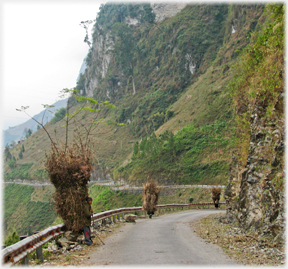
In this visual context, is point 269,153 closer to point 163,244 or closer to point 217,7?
point 163,244

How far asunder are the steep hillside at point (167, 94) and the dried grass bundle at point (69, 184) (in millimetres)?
33228

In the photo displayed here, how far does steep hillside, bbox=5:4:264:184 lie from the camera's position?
197ft

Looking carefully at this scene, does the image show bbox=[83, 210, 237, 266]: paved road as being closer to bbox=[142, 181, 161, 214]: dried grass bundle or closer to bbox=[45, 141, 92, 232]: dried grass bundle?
bbox=[45, 141, 92, 232]: dried grass bundle

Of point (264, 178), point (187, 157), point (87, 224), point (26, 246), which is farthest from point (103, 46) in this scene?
point (26, 246)

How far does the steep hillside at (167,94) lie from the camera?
6019 centimetres

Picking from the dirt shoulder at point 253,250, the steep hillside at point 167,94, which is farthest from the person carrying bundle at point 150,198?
the steep hillside at point 167,94

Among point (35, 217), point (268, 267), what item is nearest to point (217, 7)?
point (35, 217)

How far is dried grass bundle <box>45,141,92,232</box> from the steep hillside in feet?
109

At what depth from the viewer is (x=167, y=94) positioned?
96062 millimetres

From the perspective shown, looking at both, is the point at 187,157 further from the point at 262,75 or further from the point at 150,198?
the point at 262,75

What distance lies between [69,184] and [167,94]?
87897 mm

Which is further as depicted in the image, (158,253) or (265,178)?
(265,178)

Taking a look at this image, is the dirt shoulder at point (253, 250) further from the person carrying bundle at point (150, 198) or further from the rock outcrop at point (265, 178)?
the person carrying bundle at point (150, 198)

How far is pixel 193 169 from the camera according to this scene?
56.4 meters
